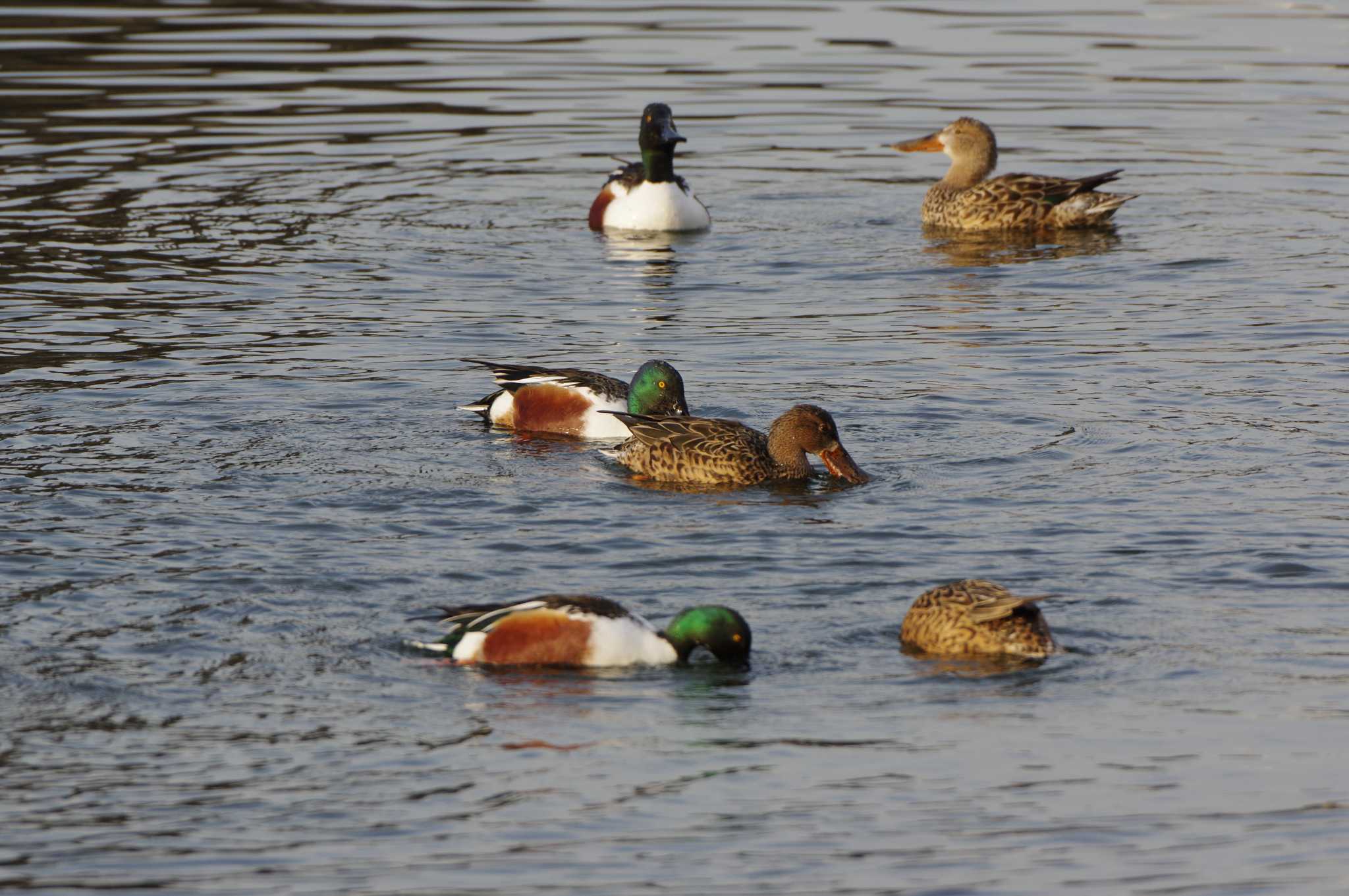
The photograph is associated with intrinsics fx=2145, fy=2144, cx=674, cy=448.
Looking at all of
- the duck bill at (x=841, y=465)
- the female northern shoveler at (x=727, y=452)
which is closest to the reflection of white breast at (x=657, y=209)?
the female northern shoveler at (x=727, y=452)

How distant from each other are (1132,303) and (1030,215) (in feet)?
11.6

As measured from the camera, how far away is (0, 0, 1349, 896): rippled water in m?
7.75

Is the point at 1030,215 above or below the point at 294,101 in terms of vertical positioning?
below

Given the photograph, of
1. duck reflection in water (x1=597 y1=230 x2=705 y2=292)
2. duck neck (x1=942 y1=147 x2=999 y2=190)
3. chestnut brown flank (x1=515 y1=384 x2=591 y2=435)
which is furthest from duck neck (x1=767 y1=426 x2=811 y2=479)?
duck neck (x1=942 y1=147 x2=999 y2=190)

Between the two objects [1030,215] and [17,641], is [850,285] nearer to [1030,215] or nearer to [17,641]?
[1030,215]

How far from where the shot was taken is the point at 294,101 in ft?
86.1

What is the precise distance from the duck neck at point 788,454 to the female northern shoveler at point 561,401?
3.50 feet

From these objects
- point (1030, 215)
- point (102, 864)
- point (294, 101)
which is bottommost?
point (102, 864)

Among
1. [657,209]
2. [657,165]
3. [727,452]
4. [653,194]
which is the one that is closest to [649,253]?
[657,209]

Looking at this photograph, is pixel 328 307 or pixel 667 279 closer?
pixel 328 307

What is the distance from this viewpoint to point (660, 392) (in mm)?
13367

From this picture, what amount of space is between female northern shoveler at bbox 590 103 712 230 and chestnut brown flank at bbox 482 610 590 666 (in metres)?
11.0

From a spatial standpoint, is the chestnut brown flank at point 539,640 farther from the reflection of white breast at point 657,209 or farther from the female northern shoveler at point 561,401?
the reflection of white breast at point 657,209

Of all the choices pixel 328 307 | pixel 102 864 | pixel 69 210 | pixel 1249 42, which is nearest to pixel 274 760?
pixel 102 864
